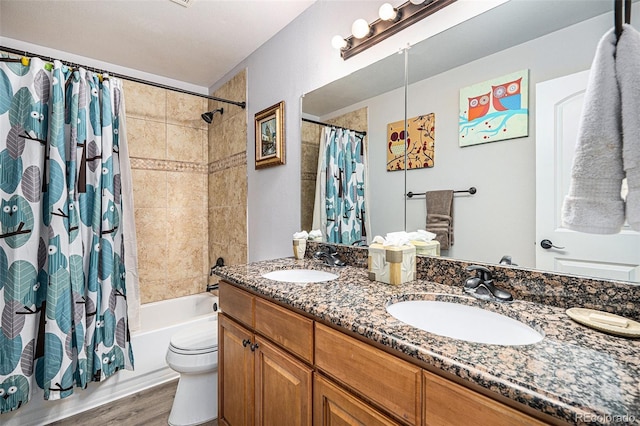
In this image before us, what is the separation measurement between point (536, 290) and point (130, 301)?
234 cm

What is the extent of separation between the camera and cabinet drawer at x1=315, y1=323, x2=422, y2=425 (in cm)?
67

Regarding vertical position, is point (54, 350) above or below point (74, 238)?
below

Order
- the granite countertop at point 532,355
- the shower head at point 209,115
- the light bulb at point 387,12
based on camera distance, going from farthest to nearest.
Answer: the shower head at point 209,115, the light bulb at point 387,12, the granite countertop at point 532,355

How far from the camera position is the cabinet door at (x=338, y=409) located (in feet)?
2.48

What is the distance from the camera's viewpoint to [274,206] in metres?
2.12

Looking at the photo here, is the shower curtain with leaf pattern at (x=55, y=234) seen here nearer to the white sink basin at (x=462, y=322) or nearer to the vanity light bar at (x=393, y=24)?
the vanity light bar at (x=393, y=24)

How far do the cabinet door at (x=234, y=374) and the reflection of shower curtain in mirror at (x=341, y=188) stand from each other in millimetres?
696

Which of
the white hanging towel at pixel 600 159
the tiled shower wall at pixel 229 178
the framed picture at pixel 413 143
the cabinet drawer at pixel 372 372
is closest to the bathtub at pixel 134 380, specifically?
the tiled shower wall at pixel 229 178

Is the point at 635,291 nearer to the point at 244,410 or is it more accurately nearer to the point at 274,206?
the point at 244,410

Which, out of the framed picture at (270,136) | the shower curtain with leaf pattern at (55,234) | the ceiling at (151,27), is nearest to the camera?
Answer: the shower curtain with leaf pattern at (55,234)

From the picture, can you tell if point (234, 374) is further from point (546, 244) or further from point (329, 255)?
point (546, 244)

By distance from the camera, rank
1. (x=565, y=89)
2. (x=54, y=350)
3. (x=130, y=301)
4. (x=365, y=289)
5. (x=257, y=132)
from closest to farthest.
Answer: (x=565, y=89), (x=365, y=289), (x=54, y=350), (x=130, y=301), (x=257, y=132)

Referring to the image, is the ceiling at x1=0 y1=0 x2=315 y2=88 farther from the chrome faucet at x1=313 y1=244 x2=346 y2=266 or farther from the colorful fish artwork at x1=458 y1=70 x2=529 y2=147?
the chrome faucet at x1=313 y1=244 x2=346 y2=266

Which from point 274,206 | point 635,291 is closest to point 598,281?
point 635,291
